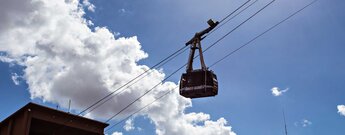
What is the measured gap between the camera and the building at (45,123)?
2380cm

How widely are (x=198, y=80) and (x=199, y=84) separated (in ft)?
0.63

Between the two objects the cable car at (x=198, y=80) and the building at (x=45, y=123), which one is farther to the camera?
the building at (x=45, y=123)

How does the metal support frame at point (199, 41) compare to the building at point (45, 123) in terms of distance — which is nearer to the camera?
the metal support frame at point (199, 41)

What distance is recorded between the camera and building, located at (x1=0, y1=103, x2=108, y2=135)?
23.8 m

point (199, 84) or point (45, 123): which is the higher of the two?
point (45, 123)

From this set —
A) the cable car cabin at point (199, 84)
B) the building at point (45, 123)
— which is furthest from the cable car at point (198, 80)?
the building at point (45, 123)

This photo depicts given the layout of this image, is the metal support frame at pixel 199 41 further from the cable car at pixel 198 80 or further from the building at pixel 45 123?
the building at pixel 45 123

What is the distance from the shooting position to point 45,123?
25.4m

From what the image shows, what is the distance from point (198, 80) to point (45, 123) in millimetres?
13256

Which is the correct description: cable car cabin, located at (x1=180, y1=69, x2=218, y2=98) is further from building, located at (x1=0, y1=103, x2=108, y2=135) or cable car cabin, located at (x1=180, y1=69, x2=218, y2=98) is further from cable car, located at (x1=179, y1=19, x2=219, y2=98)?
building, located at (x1=0, y1=103, x2=108, y2=135)

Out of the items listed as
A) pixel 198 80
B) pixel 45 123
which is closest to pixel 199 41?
pixel 198 80

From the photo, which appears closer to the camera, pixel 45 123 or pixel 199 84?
pixel 199 84

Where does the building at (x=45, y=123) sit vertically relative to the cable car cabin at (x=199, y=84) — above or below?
above

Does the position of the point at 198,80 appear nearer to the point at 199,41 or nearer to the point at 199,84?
the point at 199,84
